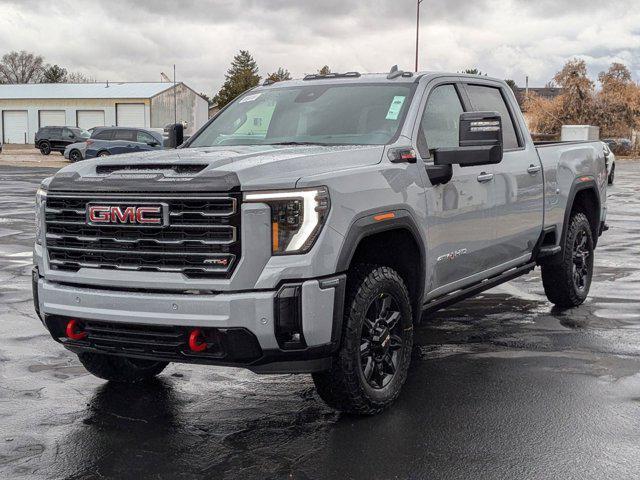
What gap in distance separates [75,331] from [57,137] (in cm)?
4599

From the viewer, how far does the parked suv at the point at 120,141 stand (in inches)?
1313

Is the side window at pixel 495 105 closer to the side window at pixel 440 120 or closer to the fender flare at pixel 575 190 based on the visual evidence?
the side window at pixel 440 120

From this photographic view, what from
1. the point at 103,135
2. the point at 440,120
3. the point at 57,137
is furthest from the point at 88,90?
the point at 440,120

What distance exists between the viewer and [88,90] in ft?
251

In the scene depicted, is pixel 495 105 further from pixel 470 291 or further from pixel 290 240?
pixel 290 240

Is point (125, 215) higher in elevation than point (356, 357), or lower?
higher

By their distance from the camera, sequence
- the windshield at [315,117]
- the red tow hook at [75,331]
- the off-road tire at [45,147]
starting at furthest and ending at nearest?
1. the off-road tire at [45,147]
2. the windshield at [315,117]
3. the red tow hook at [75,331]

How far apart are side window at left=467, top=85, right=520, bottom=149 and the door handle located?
630 mm

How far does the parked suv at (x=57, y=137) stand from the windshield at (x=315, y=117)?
42833mm

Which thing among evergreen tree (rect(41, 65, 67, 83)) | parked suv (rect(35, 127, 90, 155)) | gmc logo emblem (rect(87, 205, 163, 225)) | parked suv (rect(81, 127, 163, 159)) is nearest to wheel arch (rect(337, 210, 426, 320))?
gmc logo emblem (rect(87, 205, 163, 225))

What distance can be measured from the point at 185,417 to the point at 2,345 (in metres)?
2.44

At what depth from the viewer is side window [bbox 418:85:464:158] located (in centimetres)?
569

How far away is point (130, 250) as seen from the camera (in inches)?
177

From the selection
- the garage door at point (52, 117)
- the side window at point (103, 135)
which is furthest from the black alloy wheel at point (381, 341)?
the garage door at point (52, 117)
